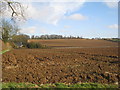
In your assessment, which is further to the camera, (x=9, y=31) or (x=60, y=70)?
(x=9, y=31)

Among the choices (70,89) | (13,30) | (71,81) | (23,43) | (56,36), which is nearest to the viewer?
(70,89)

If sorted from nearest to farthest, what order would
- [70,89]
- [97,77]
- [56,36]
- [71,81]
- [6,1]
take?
[70,89] → [71,81] → [97,77] → [6,1] → [56,36]

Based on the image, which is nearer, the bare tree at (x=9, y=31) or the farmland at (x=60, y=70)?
the farmland at (x=60, y=70)

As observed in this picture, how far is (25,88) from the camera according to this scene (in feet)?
22.6

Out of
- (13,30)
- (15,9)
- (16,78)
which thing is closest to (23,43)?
(13,30)

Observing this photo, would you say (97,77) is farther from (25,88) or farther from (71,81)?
(25,88)

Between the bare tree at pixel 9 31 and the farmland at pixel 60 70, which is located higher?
the bare tree at pixel 9 31

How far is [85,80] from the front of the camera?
332 inches

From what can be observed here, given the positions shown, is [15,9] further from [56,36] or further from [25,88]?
[56,36]

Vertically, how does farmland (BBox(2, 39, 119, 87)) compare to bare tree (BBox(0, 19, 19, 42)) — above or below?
below

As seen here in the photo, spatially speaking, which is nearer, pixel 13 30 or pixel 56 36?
pixel 13 30

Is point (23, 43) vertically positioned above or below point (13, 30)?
below

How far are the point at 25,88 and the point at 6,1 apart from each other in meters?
12.5

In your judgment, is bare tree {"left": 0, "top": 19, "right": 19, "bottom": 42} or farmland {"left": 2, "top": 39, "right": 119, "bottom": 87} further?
bare tree {"left": 0, "top": 19, "right": 19, "bottom": 42}
